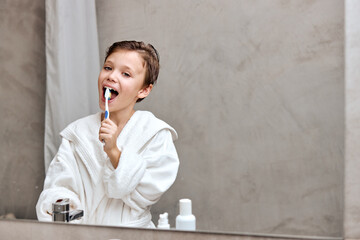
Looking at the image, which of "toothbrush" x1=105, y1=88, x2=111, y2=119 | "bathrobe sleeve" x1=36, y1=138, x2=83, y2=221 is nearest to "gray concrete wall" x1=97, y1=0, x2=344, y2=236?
"toothbrush" x1=105, y1=88, x2=111, y2=119

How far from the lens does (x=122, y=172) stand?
3.07ft

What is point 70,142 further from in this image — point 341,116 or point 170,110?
point 341,116

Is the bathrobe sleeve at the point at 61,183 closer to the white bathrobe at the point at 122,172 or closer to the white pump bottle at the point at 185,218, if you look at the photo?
the white bathrobe at the point at 122,172

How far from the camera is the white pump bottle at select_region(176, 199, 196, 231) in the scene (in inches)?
36.1

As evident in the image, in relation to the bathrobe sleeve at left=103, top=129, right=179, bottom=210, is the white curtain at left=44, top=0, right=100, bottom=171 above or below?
above

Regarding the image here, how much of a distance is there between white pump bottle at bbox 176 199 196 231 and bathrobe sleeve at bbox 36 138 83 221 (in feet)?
0.91

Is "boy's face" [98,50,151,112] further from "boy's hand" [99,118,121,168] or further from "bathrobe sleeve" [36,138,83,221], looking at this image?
"bathrobe sleeve" [36,138,83,221]

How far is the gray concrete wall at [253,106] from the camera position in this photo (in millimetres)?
844

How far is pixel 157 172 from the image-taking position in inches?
37.0

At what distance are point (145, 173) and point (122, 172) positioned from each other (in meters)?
0.06

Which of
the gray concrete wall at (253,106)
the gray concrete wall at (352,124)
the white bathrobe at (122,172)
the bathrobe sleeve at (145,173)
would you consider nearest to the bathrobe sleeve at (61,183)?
the white bathrobe at (122,172)

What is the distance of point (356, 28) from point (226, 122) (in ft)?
1.22

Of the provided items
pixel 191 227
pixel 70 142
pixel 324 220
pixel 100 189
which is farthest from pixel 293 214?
pixel 70 142

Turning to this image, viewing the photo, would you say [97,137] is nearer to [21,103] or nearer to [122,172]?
[122,172]
